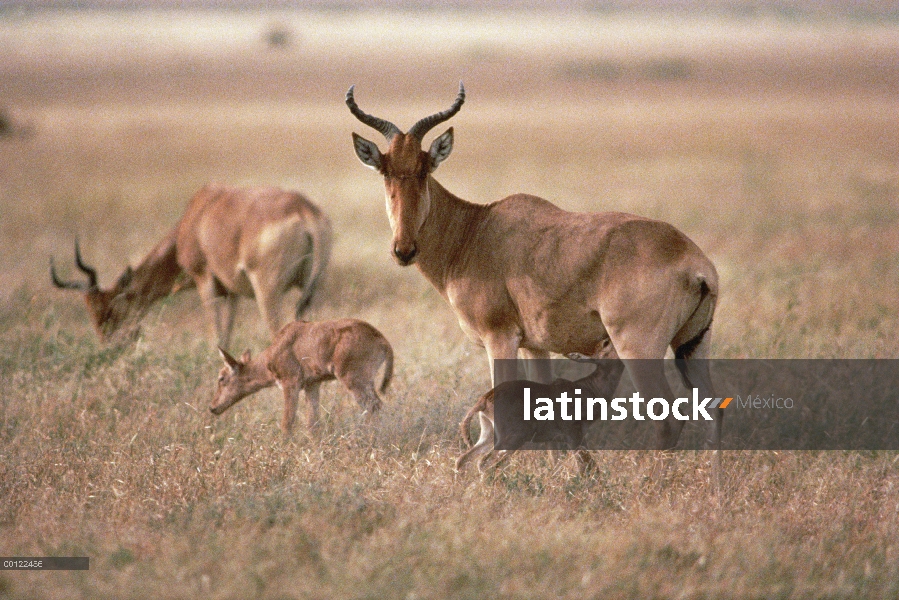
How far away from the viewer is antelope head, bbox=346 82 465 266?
8.14 m

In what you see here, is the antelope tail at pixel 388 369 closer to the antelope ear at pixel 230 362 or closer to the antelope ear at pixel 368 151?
the antelope ear at pixel 230 362

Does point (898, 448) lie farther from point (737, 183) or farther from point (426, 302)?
point (737, 183)

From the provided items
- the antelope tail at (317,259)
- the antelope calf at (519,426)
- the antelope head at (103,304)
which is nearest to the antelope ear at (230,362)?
the antelope tail at (317,259)

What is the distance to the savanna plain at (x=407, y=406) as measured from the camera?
6227mm

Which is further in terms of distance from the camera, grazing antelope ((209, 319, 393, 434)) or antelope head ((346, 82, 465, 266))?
grazing antelope ((209, 319, 393, 434))

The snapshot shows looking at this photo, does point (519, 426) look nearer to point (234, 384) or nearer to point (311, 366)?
point (311, 366)

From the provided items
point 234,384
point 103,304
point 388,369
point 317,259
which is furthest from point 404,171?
point 103,304

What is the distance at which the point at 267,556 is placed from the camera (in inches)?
247

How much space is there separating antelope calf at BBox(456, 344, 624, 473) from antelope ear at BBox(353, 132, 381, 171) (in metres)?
1.87

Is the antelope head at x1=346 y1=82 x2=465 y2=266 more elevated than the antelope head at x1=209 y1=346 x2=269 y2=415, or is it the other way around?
the antelope head at x1=346 y1=82 x2=465 y2=266

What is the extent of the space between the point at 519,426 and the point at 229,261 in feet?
16.6

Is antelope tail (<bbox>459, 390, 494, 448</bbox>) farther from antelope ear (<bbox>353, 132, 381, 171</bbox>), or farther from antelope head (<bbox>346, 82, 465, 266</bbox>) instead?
antelope ear (<bbox>353, 132, 381, 171</bbox>)

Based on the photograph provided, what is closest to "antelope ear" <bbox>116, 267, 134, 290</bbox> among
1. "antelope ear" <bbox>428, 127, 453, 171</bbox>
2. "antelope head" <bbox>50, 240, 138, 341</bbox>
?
"antelope head" <bbox>50, 240, 138, 341</bbox>

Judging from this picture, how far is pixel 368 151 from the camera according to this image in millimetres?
8305
